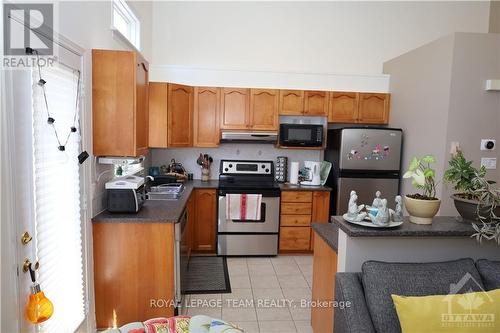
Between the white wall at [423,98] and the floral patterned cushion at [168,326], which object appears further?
the white wall at [423,98]

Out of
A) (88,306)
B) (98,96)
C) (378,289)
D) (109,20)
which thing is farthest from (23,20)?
(378,289)

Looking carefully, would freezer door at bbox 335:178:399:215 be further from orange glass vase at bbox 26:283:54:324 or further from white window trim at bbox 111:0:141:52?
orange glass vase at bbox 26:283:54:324

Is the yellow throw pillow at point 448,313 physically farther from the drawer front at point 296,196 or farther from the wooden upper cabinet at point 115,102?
the drawer front at point 296,196

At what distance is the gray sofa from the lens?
62.5 inches

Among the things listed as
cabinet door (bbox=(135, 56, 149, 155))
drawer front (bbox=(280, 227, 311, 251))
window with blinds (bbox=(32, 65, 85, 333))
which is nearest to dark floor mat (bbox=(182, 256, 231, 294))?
drawer front (bbox=(280, 227, 311, 251))

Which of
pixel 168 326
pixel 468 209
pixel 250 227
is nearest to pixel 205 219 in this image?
pixel 250 227

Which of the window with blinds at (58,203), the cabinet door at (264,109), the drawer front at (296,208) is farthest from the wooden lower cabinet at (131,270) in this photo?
the cabinet door at (264,109)

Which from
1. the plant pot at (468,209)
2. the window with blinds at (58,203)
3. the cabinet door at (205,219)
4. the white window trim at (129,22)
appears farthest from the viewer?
the cabinet door at (205,219)

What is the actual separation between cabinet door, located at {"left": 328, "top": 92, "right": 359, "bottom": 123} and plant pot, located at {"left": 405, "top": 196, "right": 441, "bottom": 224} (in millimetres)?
2564

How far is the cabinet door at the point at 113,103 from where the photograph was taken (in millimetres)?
2371

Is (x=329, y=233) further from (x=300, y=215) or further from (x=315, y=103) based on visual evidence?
(x=315, y=103)

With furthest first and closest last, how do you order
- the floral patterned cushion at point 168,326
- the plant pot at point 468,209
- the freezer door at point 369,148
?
the freezer door at point 369,148 → the plant pot at point 468,209 → the floral patterned cushion at point 168,326

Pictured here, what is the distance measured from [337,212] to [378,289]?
2.50 meters

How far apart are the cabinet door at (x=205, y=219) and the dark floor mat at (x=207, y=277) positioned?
20 centimetres
